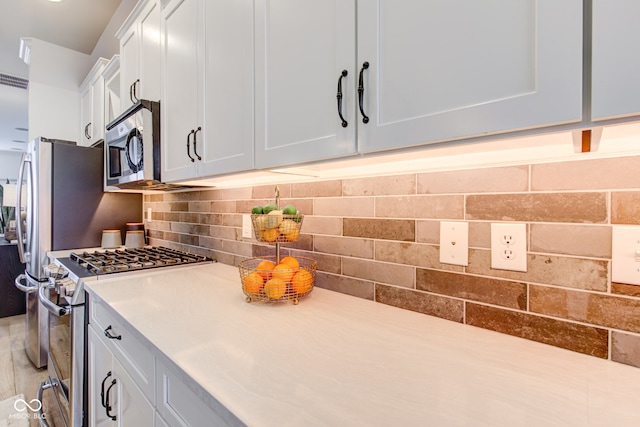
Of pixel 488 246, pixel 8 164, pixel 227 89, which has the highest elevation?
pixel 8 164

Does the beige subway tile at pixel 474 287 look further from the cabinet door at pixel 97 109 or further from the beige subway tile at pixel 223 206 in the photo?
the cabinet door at pixel 97 109

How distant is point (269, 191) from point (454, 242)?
2.96 ft

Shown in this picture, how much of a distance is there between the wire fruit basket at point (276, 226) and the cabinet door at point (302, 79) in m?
0.19

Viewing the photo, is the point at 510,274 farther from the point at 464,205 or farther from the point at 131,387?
the point at 131,387

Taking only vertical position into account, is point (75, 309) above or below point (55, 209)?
below

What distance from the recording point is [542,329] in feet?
2.43

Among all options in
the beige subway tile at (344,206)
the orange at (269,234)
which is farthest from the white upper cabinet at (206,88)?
the beige subway tile at (344,206)

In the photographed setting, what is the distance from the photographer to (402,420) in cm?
48

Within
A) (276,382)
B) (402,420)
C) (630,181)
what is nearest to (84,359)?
(276,382)

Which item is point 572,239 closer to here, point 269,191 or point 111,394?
point 269,191

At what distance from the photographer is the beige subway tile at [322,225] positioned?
120cm

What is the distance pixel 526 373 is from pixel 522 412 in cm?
15

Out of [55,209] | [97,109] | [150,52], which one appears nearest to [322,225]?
[150,52]

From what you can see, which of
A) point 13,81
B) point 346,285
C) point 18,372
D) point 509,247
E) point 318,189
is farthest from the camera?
point 13,81
